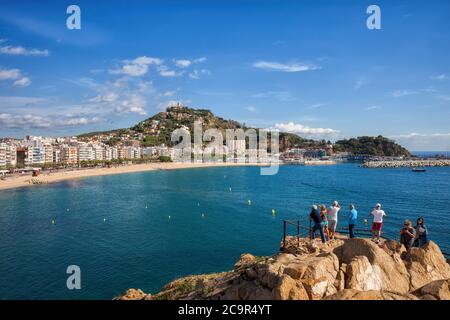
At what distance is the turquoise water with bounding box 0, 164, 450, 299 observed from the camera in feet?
73.1

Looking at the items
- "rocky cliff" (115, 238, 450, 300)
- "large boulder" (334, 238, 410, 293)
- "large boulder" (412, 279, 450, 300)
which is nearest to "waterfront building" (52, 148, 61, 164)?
"rocky cliff" (115, 238, 450, 300)

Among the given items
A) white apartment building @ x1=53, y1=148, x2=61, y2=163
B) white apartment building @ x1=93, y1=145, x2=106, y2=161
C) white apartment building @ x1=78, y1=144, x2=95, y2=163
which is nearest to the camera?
white apartment building @ x1=53, y1=148, x2=61, y2=163

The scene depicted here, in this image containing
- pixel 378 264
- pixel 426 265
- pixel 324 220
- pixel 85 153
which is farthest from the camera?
pixel 85 153

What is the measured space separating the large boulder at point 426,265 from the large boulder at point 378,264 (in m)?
0.40

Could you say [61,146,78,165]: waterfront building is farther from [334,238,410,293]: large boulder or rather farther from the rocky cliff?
[334,238,410,293]: large boulder

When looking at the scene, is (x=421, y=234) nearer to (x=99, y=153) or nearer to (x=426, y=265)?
(x=426, y=265)

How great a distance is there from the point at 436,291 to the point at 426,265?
2924 mm

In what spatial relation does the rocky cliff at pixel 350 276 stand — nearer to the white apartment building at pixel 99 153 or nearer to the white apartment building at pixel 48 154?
the white apartment building at pixel 48 154

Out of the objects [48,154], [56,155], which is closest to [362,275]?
[48,154]

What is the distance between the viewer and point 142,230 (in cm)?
3522

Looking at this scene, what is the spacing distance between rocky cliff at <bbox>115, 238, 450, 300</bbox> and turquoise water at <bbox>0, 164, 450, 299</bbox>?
12.9 metres

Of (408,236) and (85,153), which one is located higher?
(85,153)

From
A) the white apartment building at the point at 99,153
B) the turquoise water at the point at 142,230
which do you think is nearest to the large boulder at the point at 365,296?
the turquoise water at the point at 142,230
